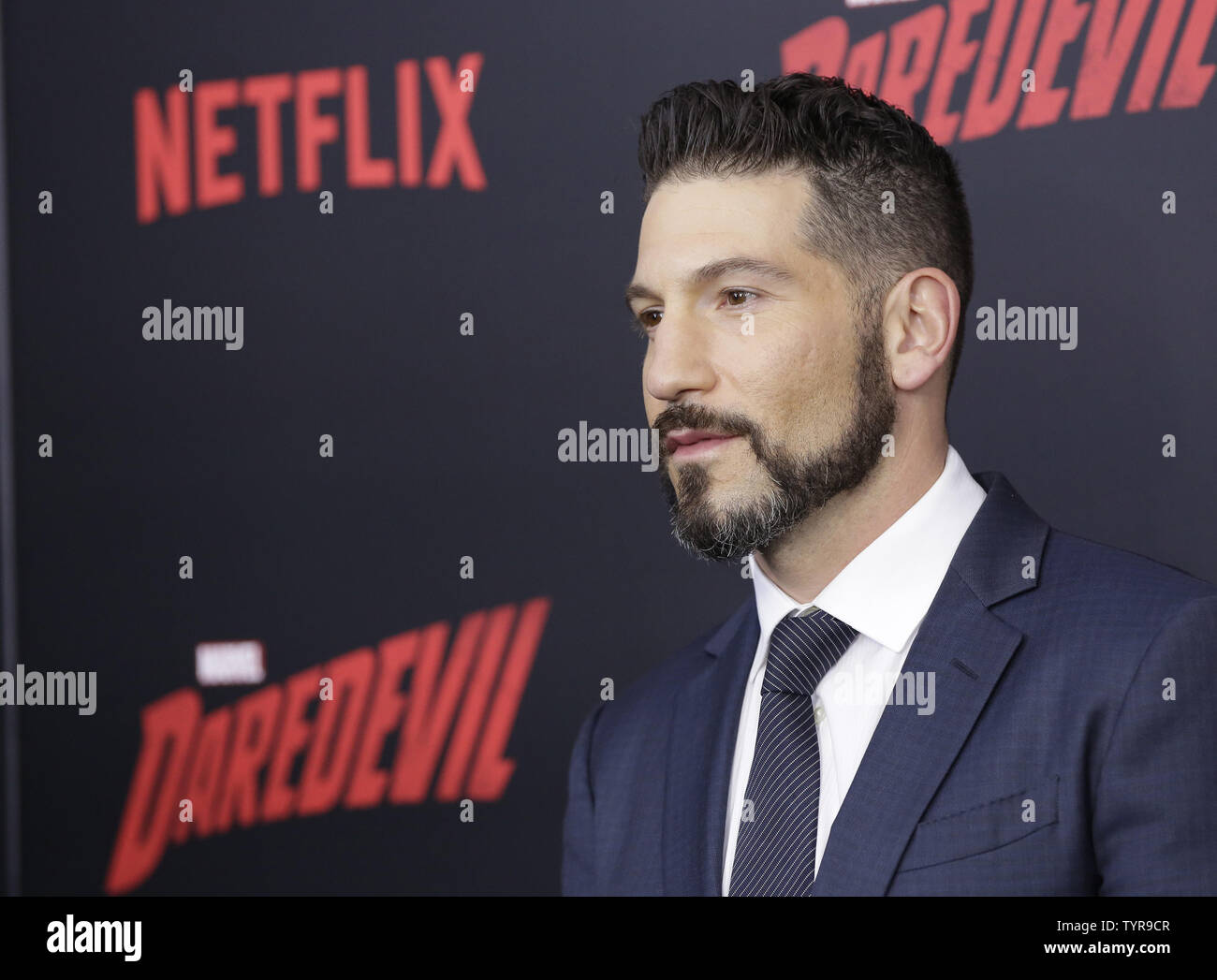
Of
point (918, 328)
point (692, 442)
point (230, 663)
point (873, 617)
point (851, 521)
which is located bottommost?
point (230, 663)

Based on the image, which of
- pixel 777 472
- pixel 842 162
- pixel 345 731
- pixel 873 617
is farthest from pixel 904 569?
pixel 345 731

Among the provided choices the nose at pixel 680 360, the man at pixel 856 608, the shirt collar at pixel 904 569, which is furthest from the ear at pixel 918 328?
the nose at pixel 680 360

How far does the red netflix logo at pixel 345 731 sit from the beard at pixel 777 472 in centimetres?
82

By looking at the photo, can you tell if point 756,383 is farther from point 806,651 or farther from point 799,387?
point 806,651

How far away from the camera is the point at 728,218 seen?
165 centimetres

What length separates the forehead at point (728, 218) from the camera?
164 cm

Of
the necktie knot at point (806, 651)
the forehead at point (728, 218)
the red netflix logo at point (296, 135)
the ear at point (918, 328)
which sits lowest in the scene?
the necktie knot at point (806, 651)

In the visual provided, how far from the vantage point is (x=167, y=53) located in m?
2.43

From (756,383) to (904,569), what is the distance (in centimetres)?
29

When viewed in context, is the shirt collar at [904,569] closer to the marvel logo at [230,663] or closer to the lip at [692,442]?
the lip at [692,442]
